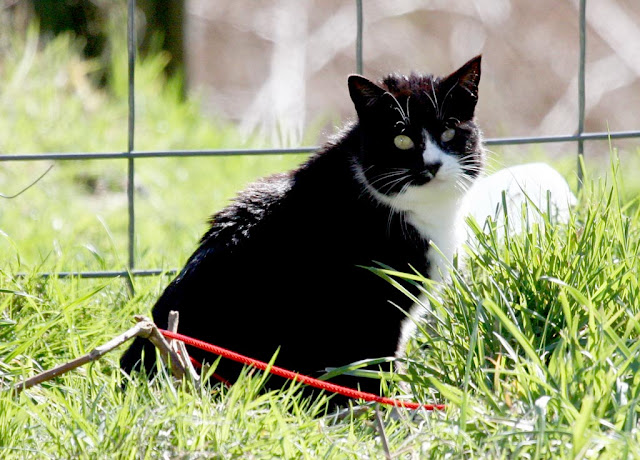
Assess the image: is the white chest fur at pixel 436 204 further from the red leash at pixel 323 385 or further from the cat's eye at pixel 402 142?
the red leash at pixel 323 385

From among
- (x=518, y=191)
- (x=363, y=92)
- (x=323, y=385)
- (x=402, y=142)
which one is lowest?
(x=323, y=385)

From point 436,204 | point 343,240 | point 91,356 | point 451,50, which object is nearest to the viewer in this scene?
point 91,356

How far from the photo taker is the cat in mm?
2168

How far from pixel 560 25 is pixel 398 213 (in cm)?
607

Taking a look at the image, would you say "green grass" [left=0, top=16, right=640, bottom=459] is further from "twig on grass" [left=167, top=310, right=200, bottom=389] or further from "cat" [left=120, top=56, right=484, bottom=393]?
"cat" [left=120, top=56, right=484, bottom=393]

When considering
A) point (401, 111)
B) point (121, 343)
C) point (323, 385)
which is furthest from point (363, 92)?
point (121, 343)

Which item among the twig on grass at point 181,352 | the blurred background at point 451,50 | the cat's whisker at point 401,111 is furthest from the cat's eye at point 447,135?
the blurred background at point 451,50

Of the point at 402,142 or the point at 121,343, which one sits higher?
the point at 402,142

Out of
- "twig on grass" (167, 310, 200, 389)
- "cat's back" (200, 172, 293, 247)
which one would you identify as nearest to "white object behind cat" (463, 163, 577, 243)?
"cat's back" (200, 172, 293, 247)

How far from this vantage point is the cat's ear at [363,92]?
2279 millimetres

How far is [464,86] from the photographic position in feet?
7.66

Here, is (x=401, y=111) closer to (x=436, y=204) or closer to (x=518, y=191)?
(x=436, y=204)

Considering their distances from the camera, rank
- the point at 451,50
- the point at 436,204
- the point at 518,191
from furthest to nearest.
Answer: the point at 451,50 < the point at 518,191 < the point at 436,204

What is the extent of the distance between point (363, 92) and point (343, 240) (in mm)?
379
